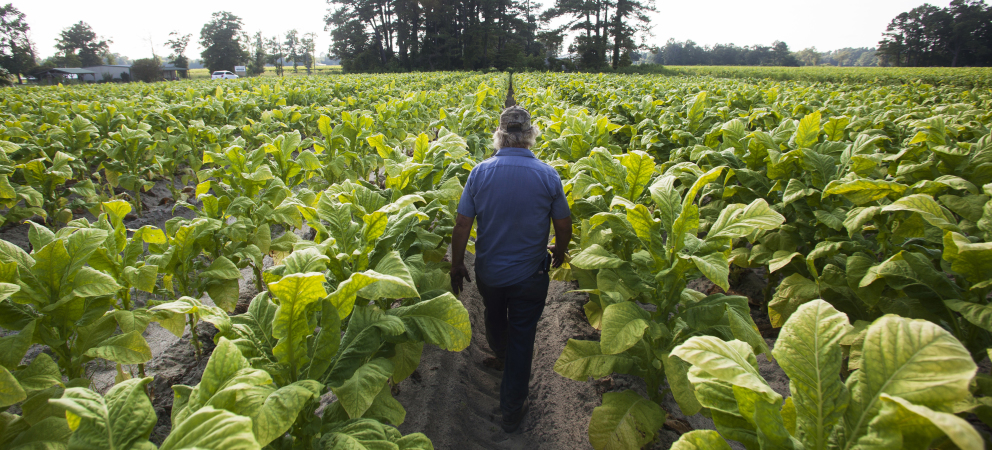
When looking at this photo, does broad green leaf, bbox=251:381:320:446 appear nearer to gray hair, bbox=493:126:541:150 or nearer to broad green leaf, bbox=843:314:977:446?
broad green leaf, bbox=843:314:977:446

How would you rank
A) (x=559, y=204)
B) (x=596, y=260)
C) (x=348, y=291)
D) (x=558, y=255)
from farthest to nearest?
(x=558, y=255)
(x=559, y=204)
(x=596, y=260)
(x=348, y=291)

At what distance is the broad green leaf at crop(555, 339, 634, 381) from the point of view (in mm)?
2445

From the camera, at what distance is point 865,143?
303 centimetres

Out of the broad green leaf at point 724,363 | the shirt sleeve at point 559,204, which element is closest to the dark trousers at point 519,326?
the shirt sleeve at point 559,204

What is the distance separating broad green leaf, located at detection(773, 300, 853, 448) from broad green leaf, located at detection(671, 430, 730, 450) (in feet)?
0.77

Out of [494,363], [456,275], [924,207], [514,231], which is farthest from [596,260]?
[494,363]

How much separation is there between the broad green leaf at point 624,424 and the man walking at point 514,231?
0.60 m

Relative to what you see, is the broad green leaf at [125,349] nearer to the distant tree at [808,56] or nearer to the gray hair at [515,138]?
the gray hair at [515,138]

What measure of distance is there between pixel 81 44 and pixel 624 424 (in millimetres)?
108339

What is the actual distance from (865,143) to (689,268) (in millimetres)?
2052

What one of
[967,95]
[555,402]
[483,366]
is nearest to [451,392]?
[483,366]

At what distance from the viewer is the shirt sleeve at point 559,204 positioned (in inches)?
105

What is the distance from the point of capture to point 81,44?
244 ft

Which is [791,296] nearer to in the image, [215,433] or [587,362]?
[587,362]
